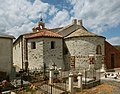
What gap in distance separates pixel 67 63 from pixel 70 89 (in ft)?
37.1

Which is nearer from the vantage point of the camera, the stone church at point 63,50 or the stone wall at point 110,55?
the stone church at point 63,50

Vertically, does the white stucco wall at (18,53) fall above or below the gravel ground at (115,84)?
above

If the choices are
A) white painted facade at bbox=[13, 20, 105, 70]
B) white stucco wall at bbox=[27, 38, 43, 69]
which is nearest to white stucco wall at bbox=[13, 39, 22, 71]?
white painted facade at bbox=[13, 20, 105, 70]

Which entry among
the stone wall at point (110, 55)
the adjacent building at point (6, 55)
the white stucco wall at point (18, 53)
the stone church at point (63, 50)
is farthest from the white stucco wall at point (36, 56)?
the stone wall at point (110, 55)

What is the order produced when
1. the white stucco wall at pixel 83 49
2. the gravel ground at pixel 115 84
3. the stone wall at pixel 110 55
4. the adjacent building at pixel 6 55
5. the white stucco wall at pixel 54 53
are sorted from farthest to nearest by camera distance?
the stone wall at pixel 110 55, the white stucco wall at pixel 83 49, the white stucco wall at pixel 54 53, the adjacent building at pixel 6 55, the gravel ground at pixel 115 84

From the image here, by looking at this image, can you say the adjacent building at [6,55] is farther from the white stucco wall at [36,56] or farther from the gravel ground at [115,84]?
the gravel ground at [115,84]

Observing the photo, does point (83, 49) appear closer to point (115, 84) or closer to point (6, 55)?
point (115, 84)

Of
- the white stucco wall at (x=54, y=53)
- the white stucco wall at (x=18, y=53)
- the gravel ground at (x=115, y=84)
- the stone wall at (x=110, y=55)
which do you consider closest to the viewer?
the gravel ground at (x=115, y=84)

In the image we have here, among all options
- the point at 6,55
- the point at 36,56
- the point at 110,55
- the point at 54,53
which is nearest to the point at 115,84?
the point at 54,53

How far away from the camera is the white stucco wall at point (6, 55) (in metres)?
20.9

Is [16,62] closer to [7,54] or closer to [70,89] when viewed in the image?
[7,54]

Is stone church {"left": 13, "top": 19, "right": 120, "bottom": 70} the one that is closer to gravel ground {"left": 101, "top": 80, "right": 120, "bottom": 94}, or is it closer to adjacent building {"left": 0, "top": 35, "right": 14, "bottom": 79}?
adjacent building {"left": 0, "top": 35, "right": 14, "bottom": 79}

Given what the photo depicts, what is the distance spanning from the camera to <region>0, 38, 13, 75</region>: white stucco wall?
2094 centimetres

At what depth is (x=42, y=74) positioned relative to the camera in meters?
22.9
